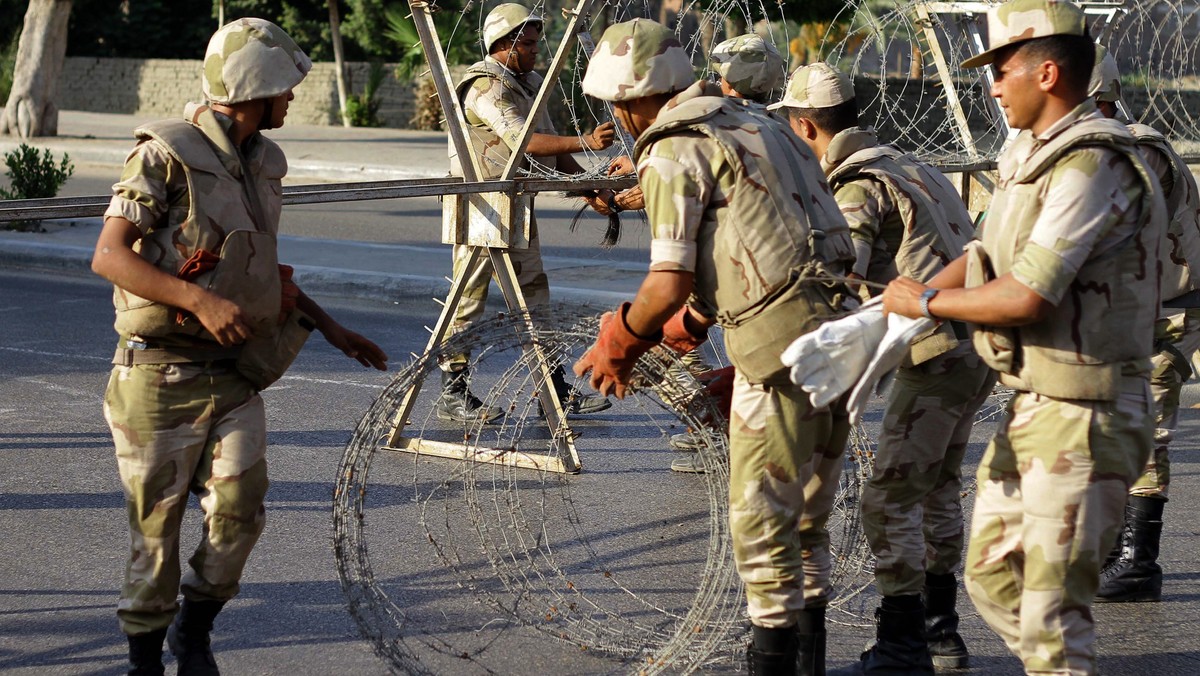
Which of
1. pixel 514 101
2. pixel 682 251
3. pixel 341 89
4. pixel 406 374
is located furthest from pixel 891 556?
pixel 341 89

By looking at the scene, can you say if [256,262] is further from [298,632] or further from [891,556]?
[891,556]

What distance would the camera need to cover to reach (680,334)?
12.8ft

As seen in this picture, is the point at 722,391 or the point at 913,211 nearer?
the point at 722,391

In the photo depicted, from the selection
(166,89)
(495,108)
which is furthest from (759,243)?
(166,89)

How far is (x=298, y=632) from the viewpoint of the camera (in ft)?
14.7

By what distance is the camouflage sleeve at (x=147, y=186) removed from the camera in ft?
11.7

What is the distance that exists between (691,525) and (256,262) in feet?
8.46

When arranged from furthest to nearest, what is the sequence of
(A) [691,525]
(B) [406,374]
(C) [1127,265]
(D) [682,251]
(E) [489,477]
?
(E) [489,477] → (A) [691,525] → (B) [406,374] → (D) [682,251] → (C) [1127,265]

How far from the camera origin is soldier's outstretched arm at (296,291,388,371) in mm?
4004

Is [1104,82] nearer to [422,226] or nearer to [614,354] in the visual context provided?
[614,354]

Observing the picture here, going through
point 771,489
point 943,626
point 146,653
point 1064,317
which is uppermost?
point 1064,317

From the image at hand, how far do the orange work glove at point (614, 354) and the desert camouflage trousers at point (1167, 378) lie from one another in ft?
6.68

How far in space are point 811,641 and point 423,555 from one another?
187 centimetres

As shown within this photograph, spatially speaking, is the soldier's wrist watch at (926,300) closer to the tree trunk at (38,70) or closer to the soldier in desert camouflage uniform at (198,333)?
the soldier in desert camouflage uniform at (198,333)
